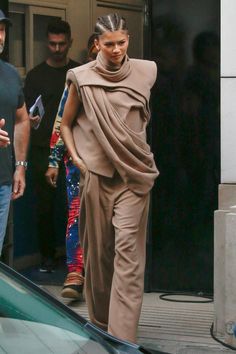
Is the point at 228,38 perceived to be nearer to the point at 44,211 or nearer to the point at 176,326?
the point at 176,326

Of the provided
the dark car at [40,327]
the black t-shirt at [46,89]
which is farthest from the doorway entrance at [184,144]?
the dark car at [40,327]

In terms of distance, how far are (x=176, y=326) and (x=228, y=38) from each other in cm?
202

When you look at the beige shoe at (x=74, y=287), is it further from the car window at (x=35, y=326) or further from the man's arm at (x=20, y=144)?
the car window at (x=35, y=326)

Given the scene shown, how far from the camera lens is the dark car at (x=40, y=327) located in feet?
12.5

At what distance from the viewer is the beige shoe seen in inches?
321

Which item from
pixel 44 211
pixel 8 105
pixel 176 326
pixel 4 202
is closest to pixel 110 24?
pixel 8 105

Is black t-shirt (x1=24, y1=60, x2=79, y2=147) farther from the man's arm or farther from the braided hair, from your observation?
the braided hair

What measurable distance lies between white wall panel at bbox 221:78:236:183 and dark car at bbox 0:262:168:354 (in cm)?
328

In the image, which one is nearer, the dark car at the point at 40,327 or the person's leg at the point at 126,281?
the dark car at the point at 40,327

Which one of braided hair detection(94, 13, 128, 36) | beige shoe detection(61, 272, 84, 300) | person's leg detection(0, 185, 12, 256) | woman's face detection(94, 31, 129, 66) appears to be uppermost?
braided hair detection(94, 13, 128, 36)

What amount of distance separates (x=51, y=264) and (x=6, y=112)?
2790 millimetres

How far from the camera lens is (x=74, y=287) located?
8.16 m

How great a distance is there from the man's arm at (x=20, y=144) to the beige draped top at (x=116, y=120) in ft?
1.57

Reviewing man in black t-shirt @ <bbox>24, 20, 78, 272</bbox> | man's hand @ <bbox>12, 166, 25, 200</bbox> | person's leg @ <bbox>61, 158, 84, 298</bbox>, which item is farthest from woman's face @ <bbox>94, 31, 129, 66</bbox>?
man in black t-shirt @ <bbox>24, 20, 78, 272</bbox>
